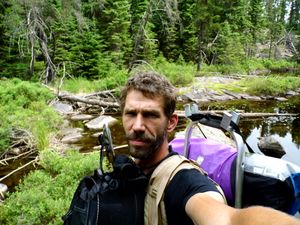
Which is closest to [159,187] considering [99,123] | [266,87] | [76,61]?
[99,123]

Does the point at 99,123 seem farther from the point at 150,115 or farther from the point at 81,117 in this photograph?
the point at 150,115

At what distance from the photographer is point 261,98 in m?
20.0

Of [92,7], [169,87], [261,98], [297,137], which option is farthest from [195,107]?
[92,7]

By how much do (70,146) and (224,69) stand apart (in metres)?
21.9

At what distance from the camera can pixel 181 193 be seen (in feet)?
5.27

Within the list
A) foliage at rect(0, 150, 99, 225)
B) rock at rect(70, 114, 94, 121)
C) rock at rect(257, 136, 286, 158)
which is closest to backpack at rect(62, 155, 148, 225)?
foliage at rect(0, 150, 99, 225)

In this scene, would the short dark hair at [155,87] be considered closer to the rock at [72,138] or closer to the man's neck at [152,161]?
the man's neck at [152,161]

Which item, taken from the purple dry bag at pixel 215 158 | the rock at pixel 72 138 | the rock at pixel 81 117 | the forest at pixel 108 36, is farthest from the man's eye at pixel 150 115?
the forest at pixel 108 36

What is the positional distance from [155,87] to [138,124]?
245mm

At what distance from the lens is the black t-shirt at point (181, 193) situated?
1601 millimetres

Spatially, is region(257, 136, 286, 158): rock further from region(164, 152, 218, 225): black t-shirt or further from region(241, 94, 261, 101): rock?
region(241, 94, 261, 101): rock

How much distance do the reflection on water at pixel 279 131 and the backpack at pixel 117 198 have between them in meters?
9.18

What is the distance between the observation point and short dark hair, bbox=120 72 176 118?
6.57 ft

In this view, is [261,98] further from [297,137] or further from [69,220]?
[69,220]
